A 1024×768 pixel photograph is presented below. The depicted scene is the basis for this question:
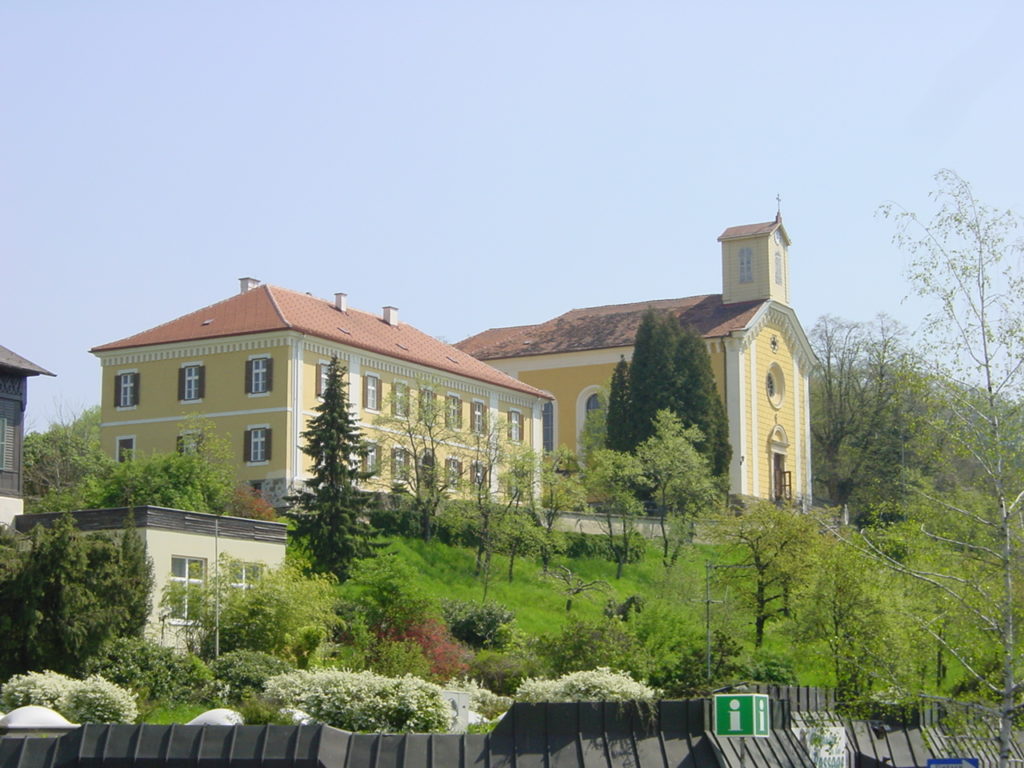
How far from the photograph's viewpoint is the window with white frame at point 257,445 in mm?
56031

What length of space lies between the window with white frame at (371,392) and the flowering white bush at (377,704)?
34.1 m

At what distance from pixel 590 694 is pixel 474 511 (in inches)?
1046

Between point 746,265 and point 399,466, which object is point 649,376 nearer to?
point 746,265

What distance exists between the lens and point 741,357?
245 feet

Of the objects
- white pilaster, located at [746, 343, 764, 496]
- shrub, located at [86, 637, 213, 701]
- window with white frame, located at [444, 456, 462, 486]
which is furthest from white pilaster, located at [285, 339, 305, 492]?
white pilaster, located at [746, 343, 764, 496]

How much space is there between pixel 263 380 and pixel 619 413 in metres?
17.9

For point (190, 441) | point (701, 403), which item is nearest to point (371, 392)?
point (190, 441)

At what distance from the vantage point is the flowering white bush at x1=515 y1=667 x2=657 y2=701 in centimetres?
2673

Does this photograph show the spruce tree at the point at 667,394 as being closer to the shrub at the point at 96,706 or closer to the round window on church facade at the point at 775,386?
the round window on church facade at the point at 775,386

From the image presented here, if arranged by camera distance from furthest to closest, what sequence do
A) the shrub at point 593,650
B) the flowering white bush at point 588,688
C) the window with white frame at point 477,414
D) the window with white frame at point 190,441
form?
the window with white frame at point 477,414
the window with white frame at point 190,441
the shrub at point 593,650
the flowering white bush at point 588,688

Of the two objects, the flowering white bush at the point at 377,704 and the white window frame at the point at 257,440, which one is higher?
the white window frame at the point at 257,440

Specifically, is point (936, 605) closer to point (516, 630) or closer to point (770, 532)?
point (516, 630)

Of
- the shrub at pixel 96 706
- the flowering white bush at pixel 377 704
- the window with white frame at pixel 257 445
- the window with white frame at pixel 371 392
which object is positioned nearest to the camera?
the flowering white bush at pixel 377 704

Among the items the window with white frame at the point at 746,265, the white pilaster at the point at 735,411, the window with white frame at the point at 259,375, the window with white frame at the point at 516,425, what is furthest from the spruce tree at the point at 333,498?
the window with white frame at the point at 746,265
